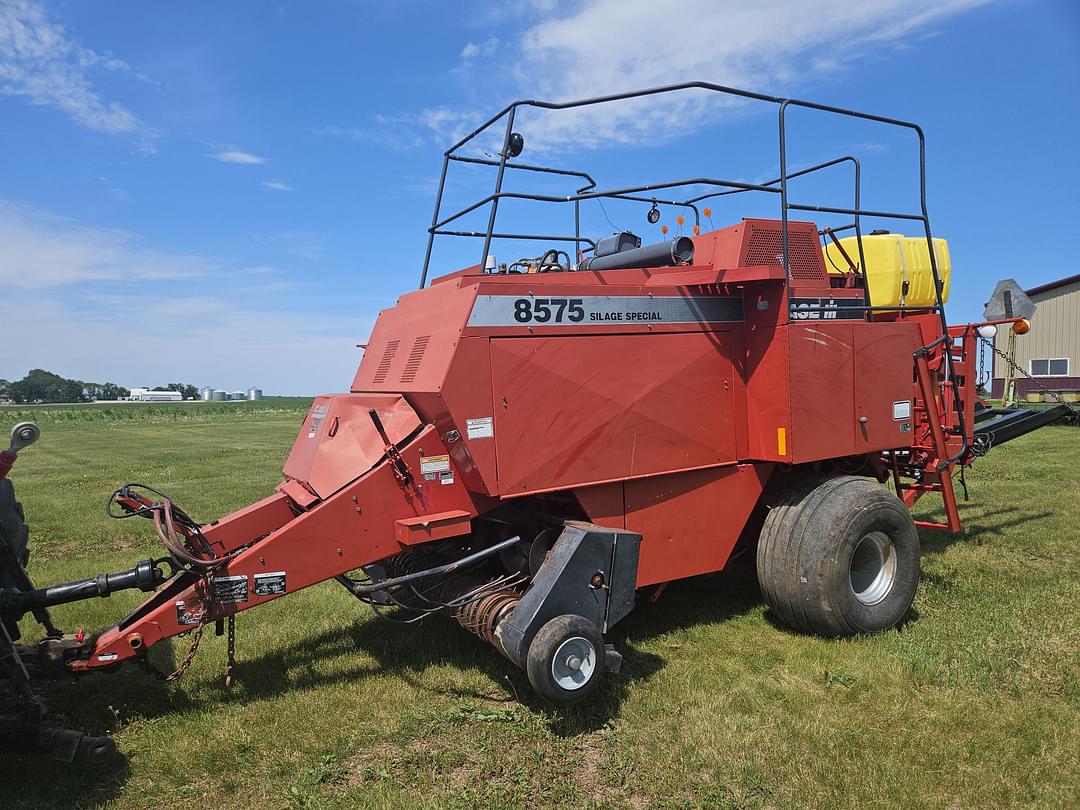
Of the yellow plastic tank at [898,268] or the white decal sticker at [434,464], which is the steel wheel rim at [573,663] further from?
the yellow plastic tank at [898,268]

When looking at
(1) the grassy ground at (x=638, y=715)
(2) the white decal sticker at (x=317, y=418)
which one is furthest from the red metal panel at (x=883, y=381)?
(2) the white decal sticker at (x=317, y=418)

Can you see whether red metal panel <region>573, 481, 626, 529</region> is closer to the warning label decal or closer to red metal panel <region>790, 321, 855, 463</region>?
red metal panel <region>790, 321, 855, 463</region>

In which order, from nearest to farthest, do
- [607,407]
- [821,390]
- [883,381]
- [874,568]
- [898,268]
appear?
[607,407], [821,390], [874,568], [883,381], [898,268]

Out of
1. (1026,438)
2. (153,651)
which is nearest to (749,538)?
(153,651)

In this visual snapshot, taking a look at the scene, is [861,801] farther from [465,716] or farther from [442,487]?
[442,487]

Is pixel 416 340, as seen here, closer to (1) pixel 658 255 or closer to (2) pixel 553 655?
(1) pixel 658 255

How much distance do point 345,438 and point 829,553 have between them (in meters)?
3.27

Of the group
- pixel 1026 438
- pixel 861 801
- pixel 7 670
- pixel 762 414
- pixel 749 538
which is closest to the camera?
pixel 861 801

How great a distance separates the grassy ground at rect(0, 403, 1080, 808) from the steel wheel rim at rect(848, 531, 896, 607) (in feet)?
1.04

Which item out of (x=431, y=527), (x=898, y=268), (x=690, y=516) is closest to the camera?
(x=431, y=527)

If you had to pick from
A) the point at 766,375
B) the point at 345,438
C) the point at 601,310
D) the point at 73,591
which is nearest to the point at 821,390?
the point at 766,375

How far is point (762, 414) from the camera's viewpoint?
5.36 metres

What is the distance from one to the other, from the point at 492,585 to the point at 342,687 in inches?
44.2

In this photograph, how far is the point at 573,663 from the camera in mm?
4121
